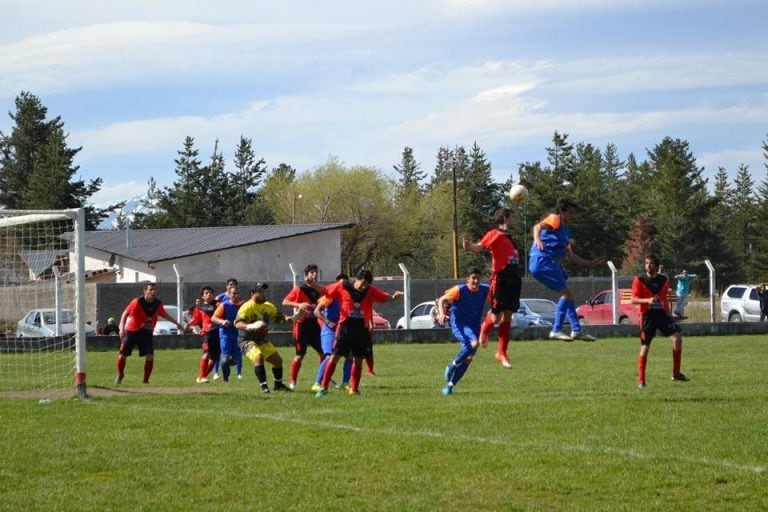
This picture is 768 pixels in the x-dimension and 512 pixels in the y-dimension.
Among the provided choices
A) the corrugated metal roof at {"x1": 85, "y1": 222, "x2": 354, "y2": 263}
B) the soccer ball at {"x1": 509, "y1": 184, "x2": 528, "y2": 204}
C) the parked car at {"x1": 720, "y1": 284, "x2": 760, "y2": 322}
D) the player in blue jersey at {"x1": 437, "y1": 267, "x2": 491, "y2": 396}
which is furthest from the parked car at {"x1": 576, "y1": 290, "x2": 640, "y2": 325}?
the soccer ball at {"x1": 509, "y1": 184, "x2": 528, "y2": 204}

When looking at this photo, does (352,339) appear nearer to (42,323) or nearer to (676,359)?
(676,359)

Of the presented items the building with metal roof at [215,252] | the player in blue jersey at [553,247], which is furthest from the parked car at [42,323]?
the building with metal roof at [215,252]

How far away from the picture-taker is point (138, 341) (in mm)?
21328

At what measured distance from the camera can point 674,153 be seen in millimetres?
95500

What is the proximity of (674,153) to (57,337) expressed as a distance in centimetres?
7482

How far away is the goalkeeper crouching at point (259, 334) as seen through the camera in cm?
1831

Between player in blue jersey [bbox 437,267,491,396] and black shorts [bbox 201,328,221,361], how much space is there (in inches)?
247

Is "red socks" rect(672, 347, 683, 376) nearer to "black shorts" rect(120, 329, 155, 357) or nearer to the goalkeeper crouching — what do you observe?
the goalkeeper crouching

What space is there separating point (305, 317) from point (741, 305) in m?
29.4

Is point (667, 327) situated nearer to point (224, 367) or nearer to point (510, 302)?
point (510, 302)

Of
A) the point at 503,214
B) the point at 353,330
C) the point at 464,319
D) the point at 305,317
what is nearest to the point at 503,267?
the point at 503,214

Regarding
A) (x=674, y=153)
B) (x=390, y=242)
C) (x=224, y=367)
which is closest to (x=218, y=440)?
(x=224, y=367)

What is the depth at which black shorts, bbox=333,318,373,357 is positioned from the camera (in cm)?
1759

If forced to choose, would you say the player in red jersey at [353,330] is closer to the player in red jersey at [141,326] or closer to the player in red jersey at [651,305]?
the player in red jersey at [651,305]
